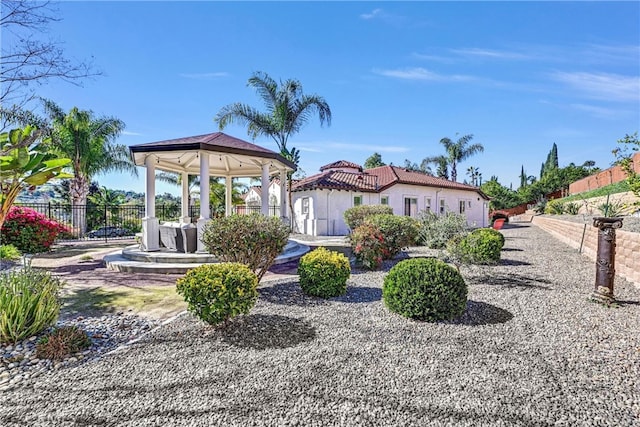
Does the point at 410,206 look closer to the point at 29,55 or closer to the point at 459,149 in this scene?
the point at 459,149

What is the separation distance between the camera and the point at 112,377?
10.2 ft

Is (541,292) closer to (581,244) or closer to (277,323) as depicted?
(277,323)

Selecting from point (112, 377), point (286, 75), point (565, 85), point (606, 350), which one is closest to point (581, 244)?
point (565, 85)

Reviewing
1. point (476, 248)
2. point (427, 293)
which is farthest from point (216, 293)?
point (476, 248)

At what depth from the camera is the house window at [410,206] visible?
77.6 ft

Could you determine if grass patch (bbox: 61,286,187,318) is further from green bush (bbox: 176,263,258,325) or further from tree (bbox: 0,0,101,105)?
tree (bbox: 0,0,101,105)

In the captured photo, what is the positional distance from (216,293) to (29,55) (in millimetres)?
8473

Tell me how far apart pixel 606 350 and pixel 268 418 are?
3.93m

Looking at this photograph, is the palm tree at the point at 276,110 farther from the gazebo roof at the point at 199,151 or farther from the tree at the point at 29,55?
the tree at the point at 29,55

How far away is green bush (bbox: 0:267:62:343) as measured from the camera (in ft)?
12.2

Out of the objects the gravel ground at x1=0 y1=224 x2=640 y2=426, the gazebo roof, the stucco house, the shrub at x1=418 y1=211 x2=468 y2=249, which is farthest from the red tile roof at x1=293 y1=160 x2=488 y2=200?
the gravel ground at x1=0 y1=224 x2=640 y2=426

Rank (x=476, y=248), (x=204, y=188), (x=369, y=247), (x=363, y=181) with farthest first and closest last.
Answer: (x=363, y=181)
(x=204, y=188)
(x=476, y=248)
(x=369, y=247)

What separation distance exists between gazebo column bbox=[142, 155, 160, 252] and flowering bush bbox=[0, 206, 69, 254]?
4.82 m

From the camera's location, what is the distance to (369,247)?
8.52m
